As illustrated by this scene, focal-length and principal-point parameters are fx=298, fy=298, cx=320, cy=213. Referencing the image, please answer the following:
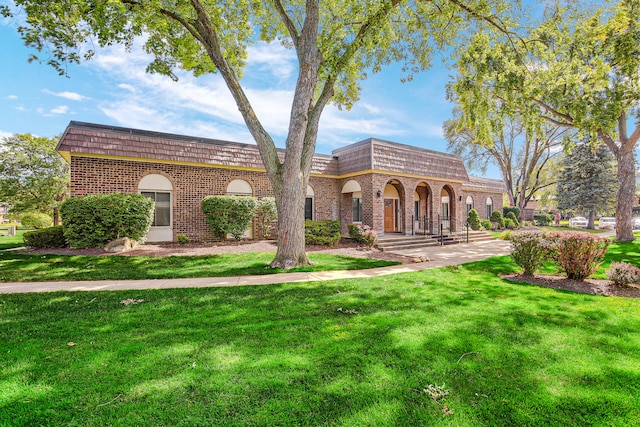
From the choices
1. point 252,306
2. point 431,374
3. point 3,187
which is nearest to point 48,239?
point 252,306

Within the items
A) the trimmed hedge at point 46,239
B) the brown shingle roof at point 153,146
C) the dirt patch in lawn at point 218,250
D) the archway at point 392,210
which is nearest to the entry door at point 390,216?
the archway at point 392,210

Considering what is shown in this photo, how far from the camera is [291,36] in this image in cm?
885

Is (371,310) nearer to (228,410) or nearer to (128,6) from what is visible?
A: (228,410)

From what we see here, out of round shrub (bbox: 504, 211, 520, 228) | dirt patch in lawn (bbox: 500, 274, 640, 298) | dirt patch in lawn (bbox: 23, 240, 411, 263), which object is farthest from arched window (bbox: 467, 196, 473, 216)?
dirt patch in lawn (bbox: 500, 274, 640, 298)

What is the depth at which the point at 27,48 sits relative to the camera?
7680mm

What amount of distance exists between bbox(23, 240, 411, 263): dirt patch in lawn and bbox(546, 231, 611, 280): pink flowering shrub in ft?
12.9

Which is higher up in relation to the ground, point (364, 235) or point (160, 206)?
point (160, 206)

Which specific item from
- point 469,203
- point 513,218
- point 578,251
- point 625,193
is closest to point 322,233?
point 578,251

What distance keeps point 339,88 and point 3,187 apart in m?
24.3

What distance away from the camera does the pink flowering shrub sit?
261 inches

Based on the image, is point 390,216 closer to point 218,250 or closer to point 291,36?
point 218,250

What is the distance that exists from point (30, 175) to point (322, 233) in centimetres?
2287

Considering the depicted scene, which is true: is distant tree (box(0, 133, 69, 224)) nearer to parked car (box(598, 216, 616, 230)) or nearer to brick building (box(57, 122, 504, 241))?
brick building (box(57, 122, 504, 241))

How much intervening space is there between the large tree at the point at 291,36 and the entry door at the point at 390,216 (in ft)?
27.2
